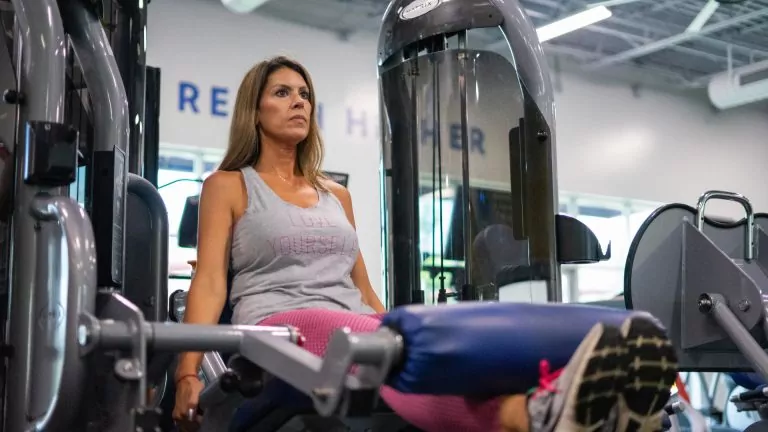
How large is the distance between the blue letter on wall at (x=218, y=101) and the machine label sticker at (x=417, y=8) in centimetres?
423

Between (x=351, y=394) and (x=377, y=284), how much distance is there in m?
6.06

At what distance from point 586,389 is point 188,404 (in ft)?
2.80

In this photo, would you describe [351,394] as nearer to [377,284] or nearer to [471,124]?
[471,124]

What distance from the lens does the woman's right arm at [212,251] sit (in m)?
1.88

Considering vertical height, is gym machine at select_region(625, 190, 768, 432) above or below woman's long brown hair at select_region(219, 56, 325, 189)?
below

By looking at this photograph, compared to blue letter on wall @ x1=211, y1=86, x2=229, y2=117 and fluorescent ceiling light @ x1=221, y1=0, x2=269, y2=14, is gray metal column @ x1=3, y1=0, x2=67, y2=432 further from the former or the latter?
blue letter on wall @ x1=211, y1=86, x2=229, y2=117

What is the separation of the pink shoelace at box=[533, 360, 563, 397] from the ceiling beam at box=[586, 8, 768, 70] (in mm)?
7536

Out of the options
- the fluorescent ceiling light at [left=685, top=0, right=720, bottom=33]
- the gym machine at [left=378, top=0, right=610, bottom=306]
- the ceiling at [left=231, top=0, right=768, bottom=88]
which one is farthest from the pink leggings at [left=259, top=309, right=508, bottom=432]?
the fluorescent ceiling light at [left=685, top=0, right=720, bottom=33]

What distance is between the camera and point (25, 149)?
1759 mm

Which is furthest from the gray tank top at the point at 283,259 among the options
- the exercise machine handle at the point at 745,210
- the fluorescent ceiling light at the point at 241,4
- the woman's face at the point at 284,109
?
the fluorescent ceiling light at the point at 241,4

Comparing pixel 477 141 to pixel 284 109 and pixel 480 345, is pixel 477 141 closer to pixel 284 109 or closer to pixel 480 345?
pixel 284 109

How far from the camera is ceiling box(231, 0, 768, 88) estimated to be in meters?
7.74

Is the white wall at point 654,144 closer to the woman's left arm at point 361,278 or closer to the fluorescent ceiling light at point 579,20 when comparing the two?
the fluorescent ceiling light at point 579,20

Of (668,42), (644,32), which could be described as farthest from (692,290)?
(644,32)
